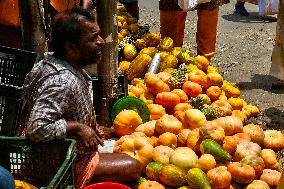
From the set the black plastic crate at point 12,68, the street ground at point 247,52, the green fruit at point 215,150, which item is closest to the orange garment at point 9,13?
the black plastic crate at point 12,68

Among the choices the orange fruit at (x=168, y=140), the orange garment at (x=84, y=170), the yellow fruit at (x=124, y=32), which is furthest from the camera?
the yellow fruit at (x=124, y=32)

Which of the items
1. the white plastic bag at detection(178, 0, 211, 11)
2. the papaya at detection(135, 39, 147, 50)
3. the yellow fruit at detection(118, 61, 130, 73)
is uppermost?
the white plastic bag at detection(178, 0, 211, 11)

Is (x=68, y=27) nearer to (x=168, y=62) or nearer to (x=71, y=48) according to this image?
(x=71, y=48)

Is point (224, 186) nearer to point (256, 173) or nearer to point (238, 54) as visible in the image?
point (256, 173)

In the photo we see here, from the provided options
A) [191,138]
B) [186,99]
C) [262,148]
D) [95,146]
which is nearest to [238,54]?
[186,99]

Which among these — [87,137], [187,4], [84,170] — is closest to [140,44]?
[187,4]

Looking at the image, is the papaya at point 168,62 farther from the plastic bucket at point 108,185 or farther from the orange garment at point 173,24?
the plastic bucket at point 108,185

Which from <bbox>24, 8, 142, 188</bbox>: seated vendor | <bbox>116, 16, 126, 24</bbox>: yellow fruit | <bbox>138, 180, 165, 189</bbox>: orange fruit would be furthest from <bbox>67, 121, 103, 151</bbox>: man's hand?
<bbox>116, 16, 126, 24</bbox>: yellow fruit

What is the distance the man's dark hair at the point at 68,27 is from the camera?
2854 mm

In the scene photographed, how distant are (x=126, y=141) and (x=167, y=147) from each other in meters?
0.37

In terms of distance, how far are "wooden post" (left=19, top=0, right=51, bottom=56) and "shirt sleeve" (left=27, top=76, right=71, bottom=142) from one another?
1.08 metres

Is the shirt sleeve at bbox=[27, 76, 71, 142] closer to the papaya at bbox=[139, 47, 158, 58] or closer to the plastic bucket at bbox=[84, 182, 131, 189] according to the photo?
the plastic bucket at bbox=[84, 182, 131, 189]

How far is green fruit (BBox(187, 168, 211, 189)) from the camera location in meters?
3.33

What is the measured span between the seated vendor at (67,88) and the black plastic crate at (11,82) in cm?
27
